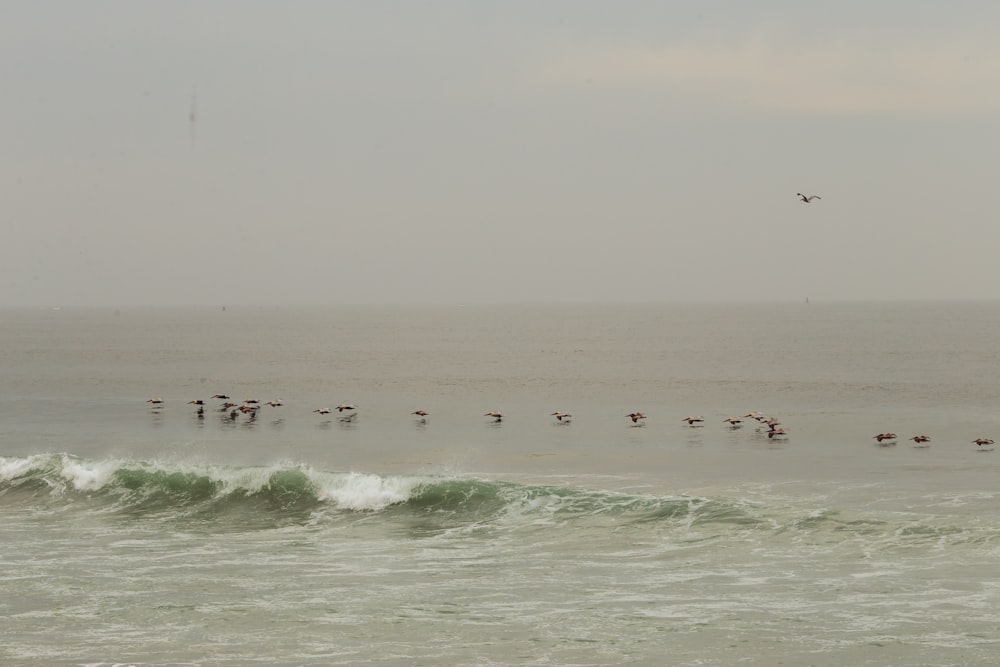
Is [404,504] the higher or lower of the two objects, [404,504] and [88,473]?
the lower

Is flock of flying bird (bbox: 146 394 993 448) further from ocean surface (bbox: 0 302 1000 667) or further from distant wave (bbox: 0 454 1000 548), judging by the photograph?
distant wave (bbox: 0 454 1000 548)

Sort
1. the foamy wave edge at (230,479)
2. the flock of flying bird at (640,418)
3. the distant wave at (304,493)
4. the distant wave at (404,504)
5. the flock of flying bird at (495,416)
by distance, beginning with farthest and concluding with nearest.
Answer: the flock of flying bird at (495,416) < the flock of flying bird at (640,418) < the foamy wave edge at (230,479) < the distant wave at (304,493) < the distant wave at (404,504)

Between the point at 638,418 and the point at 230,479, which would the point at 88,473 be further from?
the point at 638,418

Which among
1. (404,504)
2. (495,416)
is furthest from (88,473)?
(495,416)

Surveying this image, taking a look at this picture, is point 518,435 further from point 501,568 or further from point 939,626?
point 939,626

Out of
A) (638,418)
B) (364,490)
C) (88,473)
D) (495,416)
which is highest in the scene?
(88,473)

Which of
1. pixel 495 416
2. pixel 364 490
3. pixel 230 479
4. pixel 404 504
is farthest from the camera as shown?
pixel 495 416

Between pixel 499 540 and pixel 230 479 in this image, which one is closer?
pixel 499 540

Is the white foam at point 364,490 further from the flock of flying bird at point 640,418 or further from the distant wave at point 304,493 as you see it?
the flock of flying bird at point 640,418

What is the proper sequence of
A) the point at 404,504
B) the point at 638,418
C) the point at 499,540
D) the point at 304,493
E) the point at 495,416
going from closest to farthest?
1. the point at 499,540
2. the point at 404,504
3. the point at 304,493
4. the point at 638,418
5. the point at 495,416

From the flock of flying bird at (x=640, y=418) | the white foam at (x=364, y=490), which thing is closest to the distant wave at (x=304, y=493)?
the white foam at (x=364, y=490)

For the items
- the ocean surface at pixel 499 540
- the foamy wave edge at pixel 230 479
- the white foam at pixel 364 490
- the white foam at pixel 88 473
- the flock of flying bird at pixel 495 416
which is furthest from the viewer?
the flock of flying bird at pixel 495 416

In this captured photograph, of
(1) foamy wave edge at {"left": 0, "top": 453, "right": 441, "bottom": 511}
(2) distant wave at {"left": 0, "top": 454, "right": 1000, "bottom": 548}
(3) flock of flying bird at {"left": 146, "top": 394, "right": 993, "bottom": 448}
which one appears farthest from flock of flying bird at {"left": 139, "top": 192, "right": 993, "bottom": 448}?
(1) foamy wave edge at {"left": 0, "top": 453, "right": 441, "bottom": 511}

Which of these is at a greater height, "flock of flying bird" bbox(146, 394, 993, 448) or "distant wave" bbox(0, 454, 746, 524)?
"distant wave" bbox(0, 454, 746, 524)
